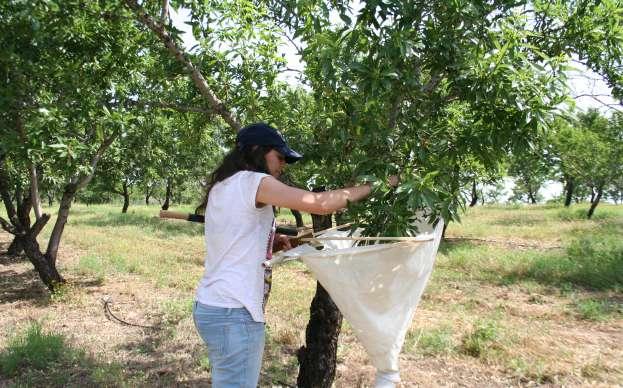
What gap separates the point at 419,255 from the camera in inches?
114

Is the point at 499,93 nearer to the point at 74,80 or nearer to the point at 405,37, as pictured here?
the point at 405,37

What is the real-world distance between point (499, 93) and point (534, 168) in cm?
93

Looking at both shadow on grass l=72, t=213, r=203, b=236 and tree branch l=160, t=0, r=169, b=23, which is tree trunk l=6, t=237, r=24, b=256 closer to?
shadow on grass l=72, t=213, r=203, b=236

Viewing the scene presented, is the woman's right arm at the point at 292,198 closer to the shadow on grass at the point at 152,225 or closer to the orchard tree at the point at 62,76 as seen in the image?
the orchard tree at the point at 62,76

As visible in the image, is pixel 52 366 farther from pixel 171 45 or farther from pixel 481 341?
pixel 481 341

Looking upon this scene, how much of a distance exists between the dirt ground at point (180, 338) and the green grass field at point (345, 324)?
0.02 m

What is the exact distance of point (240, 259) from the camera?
2320 mm

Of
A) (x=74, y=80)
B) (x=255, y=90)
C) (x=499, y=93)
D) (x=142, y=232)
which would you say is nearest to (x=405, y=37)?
Result: (x=499, y=93)

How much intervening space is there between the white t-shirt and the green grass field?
279 centimetres

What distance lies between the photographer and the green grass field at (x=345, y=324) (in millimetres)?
5008

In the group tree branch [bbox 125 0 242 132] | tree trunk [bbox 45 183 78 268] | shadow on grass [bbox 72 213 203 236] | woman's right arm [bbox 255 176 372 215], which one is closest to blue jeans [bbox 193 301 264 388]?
woman's right arm [bbox 255 176 372 215]

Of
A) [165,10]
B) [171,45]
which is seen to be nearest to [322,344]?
[171,45]

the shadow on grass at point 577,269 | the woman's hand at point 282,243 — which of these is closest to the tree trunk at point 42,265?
the woman's hand at point 282,243

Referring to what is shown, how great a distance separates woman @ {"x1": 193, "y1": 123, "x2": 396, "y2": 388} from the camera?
2268 millimetres
